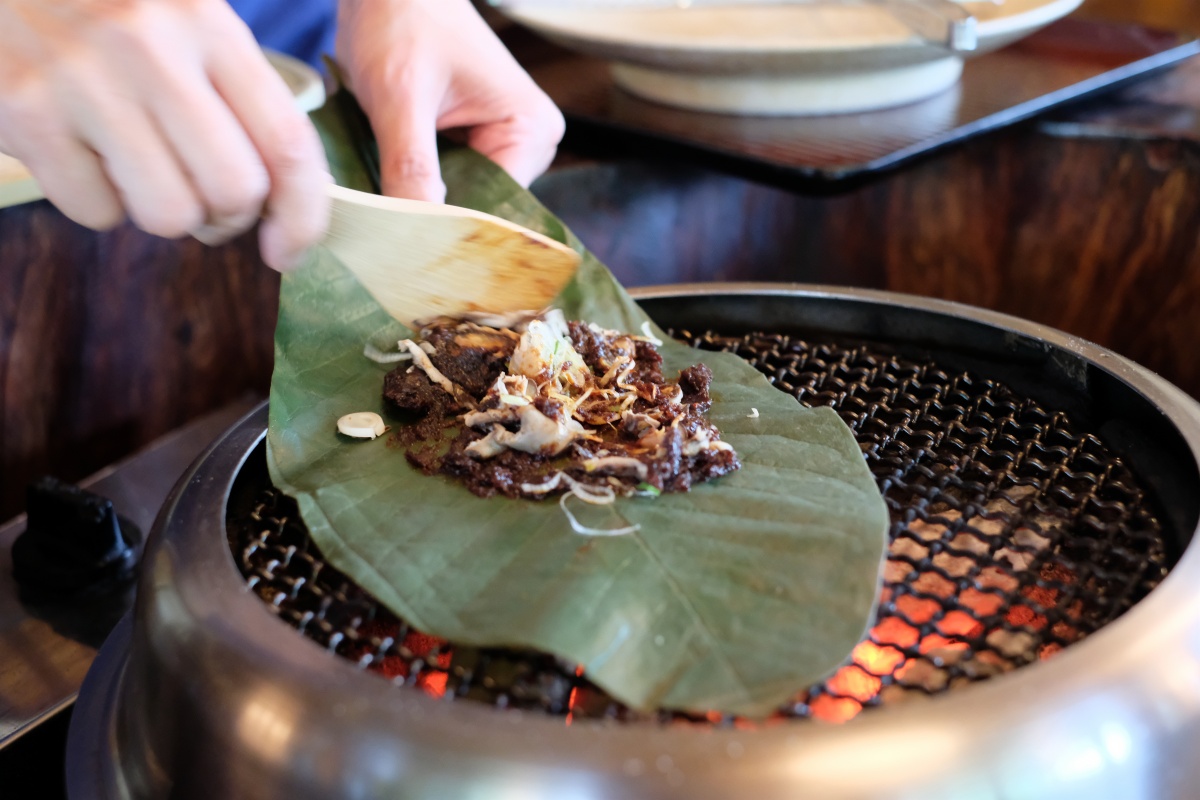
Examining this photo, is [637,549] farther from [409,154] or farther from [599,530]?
[409,154]

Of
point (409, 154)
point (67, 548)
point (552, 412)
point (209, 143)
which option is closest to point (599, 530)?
point (552, 412)

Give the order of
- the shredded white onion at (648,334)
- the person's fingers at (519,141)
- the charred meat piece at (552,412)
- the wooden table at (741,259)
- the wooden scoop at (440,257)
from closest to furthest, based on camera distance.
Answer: the charred meat piece at (552,412)
the wooden scoop at (440,257)
the shredded white onion at (648,334)
the person's fingers at (519,141)
the wooden table at (741,259)

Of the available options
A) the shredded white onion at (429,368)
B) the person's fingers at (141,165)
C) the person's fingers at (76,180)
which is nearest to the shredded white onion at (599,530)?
the shredded white onion at (429,368)

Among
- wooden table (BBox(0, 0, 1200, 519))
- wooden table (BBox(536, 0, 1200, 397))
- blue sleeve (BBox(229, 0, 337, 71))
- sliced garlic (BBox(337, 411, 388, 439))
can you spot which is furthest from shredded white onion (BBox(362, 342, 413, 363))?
blue sleeve (BBox(229, 0, 337, 71))

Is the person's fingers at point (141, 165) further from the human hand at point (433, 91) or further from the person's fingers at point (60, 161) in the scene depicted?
the human hand at point (433, 91)

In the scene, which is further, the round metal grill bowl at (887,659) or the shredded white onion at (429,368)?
the shredded white onion at (429,368)

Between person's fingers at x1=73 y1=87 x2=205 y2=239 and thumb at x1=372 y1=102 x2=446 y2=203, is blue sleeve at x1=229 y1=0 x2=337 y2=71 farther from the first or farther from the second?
person's fingers at x1=73 y1=87 x2=205 y2=239
